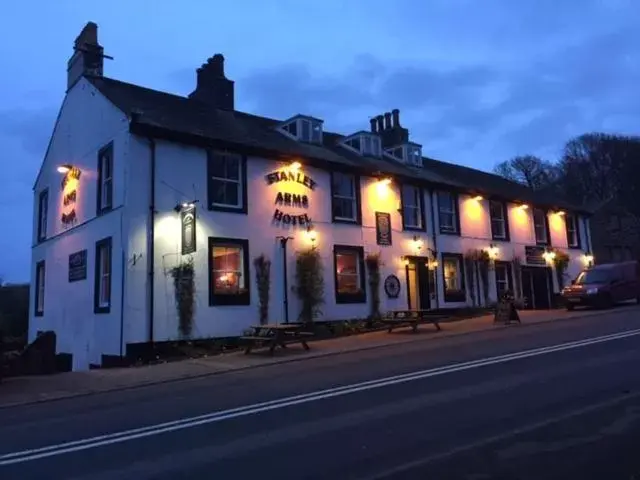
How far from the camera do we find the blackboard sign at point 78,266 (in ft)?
66.8

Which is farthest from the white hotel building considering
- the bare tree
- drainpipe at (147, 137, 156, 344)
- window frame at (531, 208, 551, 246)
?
the bare tree

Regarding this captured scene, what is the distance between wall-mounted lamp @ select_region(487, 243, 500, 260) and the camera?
2833 centimetres

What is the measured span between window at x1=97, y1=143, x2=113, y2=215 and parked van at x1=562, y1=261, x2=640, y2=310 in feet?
62.1

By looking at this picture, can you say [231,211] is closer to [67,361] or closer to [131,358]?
[131,358]

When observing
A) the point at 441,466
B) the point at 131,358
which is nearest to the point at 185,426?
the point at 441,466

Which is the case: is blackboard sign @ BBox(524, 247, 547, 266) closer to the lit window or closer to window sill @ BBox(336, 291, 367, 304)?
the lit window

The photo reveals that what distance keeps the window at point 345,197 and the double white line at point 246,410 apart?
35.3 feet

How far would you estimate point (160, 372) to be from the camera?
1434 centimetres

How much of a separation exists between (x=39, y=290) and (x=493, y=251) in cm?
2017

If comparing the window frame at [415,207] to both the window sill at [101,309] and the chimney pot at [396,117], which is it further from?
the window sill at [101,309]

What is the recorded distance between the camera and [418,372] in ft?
37.0

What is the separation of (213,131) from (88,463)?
15.3 m

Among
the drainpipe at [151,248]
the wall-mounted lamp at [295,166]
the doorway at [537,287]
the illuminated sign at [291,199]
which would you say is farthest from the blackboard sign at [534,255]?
the drainpipe at [151,248]

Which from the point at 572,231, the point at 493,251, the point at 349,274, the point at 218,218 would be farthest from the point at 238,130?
the point at 572,231
